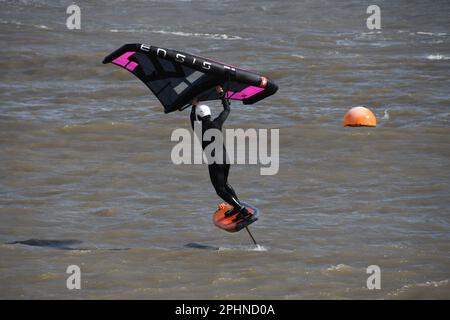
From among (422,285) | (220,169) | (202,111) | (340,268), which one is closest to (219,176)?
(220,169)

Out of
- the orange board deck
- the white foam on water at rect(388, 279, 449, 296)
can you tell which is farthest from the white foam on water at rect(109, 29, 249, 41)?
the white foam on water at rect(388, 279, 449, 296)

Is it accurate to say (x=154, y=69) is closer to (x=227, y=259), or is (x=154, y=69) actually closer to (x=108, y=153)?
(x=227, y=259)

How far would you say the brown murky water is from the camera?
14125 millimetres

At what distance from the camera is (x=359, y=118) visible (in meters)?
23.9

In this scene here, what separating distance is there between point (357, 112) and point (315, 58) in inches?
351

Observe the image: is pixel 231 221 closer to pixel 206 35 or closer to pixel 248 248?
pixel 248 248

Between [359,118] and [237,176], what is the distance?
5225 millimetres

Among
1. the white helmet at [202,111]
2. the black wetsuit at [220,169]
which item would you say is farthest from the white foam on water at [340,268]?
the white helmet at [202,111]

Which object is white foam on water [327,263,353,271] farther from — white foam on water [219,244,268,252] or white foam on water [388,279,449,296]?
white foam on water [219,244,268,252]

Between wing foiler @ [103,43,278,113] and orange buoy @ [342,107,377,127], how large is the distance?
8.91 m

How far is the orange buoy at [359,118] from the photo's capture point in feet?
78.5

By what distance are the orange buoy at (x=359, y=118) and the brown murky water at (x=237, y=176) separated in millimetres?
294

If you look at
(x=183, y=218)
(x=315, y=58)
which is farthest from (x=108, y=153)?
(x=315, y=58)

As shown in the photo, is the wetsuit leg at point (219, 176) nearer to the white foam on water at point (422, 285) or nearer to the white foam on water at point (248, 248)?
the white foam on water at point (248, 248)
